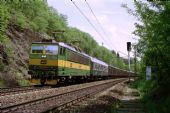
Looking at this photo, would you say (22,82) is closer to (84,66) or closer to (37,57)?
(37,57)

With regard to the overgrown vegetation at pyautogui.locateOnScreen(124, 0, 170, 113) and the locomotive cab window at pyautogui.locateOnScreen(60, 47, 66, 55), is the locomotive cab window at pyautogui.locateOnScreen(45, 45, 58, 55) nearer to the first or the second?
the locomotive cab window at pyautogui.locateOnScreen(60, 47, 66, 55)

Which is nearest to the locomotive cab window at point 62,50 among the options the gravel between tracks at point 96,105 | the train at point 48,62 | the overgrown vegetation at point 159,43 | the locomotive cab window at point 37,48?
the train at point 48,62

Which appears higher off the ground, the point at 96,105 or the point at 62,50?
the point at 62,50

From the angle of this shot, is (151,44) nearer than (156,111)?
No

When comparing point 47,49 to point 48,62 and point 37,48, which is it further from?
point 48,62

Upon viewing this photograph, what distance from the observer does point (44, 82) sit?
32594mm

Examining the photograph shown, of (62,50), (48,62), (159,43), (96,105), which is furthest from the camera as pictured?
(62,50)

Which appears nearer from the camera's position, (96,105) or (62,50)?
(96,105)

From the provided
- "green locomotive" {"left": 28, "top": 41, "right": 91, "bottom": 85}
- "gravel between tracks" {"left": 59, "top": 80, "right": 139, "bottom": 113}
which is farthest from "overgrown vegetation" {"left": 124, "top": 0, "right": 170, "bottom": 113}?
"green locomotive" {"left": 28, "top": 41, "right": 91, "bottom": 85}

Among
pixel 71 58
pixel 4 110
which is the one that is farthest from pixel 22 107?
pixel 71 58

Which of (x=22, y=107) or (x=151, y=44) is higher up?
(x=151, y=44)

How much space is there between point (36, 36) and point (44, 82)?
19698 mm

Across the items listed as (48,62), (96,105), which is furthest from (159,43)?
(48,62)

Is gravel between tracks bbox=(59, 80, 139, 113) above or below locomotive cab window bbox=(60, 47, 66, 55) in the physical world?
below
